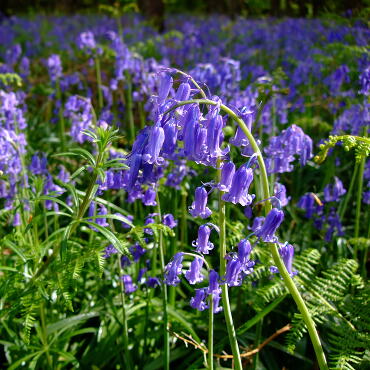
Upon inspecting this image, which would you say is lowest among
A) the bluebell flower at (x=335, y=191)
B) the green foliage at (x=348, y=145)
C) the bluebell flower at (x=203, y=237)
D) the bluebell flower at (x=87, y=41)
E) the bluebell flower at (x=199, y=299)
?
the bluebell flower at (x=335, y=191)

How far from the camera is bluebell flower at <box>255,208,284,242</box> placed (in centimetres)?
165

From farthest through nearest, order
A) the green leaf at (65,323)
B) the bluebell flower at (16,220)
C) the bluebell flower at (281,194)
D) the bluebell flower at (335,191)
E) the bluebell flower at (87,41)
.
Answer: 1. the bluebell flower at (87,41)
2. the bluebell flower at (335,191)
3. the bluebell flower at (16,220)
4. the green leaf at (65,323)
5. the bluebell flower at (281,194)

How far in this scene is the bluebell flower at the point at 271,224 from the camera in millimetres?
1649

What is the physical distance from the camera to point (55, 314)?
329 centimetres

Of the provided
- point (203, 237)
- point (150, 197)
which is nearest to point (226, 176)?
point (203, 237)

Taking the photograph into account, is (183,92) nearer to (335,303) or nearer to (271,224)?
(271,224)

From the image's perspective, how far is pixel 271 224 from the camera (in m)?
1.67

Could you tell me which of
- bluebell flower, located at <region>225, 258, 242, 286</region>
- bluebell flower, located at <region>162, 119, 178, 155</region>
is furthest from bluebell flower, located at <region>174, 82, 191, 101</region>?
bluebell flower, located at <region>225, 258, 242, 286</region>

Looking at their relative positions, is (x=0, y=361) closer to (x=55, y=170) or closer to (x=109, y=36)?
(x=55, y=170)

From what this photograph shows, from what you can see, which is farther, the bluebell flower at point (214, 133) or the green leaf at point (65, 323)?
the green leaf at point (65, 323)

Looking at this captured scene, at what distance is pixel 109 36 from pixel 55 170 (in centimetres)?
180

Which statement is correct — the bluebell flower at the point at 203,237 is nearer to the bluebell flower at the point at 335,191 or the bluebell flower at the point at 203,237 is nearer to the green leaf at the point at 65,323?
the green leaf at the point at 65,323

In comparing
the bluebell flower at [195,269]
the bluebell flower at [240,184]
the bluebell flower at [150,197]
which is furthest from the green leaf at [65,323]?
the bluebell flower at [240,184]

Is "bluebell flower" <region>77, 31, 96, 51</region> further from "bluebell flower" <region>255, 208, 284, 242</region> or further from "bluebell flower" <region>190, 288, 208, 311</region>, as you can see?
"bluebell flower" <region>255, 208, 284, 242</region>
